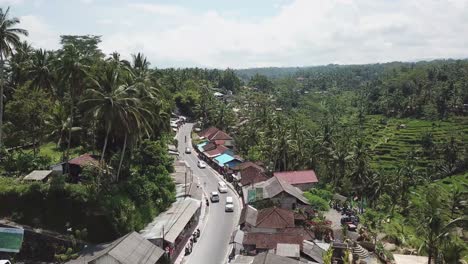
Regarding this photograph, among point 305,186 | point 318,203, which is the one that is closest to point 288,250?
point 318,203

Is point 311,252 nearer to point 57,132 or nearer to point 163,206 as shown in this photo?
point 163,206

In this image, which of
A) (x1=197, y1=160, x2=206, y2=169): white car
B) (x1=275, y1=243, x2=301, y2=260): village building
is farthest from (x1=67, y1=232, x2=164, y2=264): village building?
(x1=197, y1=160, x2=206, y2=169): white car

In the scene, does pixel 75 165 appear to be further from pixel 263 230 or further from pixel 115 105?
pixel 263 230

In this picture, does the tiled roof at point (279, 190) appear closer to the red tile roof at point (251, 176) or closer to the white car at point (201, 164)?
the red tile roof at point (251, 176)

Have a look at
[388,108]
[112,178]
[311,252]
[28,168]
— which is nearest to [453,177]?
[388,108]

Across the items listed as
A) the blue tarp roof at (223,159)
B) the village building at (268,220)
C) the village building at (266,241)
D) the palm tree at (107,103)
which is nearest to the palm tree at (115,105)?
the palm tree at (107,103)

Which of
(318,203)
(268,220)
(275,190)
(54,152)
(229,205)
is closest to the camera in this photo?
(268,220)

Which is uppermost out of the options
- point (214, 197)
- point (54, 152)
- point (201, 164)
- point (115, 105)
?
point (115, 105)
